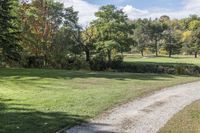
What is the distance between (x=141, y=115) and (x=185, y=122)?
176 centimetres

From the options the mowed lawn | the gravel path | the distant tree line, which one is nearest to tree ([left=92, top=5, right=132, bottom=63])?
the distant tree line

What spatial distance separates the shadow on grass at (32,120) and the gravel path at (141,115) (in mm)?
596

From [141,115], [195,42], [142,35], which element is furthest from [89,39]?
[142,35]

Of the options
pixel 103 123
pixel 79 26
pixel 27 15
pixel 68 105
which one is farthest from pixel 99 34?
pixel 103 123

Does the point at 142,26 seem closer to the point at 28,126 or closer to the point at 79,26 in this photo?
the point at 79,26

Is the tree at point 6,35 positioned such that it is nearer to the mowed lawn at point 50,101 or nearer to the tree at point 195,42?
the mowed lawn at point 50,101

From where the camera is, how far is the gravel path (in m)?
12.2

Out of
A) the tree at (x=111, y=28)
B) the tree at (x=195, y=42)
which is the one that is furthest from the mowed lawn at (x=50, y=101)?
the tree at (x=195, y=42)

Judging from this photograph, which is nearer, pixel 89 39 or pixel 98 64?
pixel 98 64

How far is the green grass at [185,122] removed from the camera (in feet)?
39.8

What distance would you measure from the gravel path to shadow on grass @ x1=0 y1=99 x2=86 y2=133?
1.95 ft

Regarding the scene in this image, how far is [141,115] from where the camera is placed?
14523 millimetres

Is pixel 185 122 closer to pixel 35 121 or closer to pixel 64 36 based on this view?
pixel 35 121

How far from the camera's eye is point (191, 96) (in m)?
20.7
